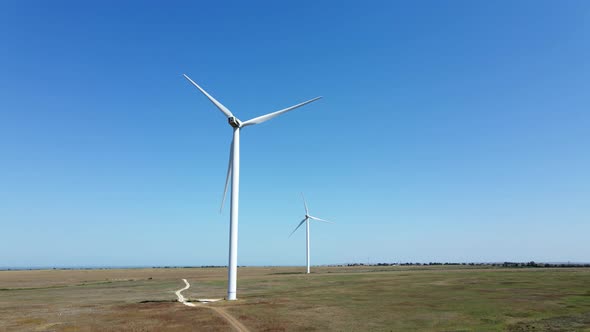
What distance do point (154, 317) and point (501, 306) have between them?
30.9 m

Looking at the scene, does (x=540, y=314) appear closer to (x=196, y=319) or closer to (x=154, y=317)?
(x=196, y=319)

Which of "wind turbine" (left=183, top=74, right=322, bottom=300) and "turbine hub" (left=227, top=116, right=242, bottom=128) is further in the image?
"turbine hub" (left=227, top=116, right=242, bottom=128)

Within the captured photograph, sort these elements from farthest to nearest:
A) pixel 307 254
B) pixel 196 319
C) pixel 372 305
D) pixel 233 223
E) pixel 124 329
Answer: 1. pixel 307 254
2. pixel 233 223
3. pixel 372 305
4. pixel 196 319
5. pixel 124 329

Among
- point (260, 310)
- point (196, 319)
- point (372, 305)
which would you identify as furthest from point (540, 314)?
point (196, 319)

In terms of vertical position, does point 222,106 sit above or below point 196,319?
above

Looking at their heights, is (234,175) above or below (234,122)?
below

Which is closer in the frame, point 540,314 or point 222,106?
point 540,314

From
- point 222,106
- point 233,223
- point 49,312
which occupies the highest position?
point 222,106

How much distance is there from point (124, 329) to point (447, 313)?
2540 cm

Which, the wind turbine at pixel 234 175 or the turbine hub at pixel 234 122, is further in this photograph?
the turbine hub at pixel 234 122

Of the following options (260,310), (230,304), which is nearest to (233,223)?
(230,304)

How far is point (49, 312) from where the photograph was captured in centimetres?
3784

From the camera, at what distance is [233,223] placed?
155 ft

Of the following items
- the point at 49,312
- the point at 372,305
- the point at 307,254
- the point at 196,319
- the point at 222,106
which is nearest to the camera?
the point at 196,319
